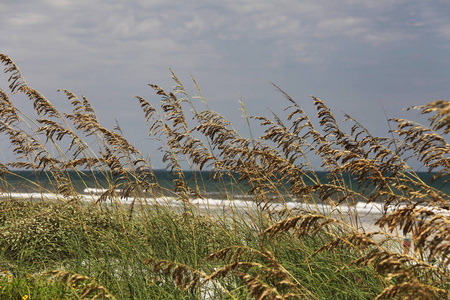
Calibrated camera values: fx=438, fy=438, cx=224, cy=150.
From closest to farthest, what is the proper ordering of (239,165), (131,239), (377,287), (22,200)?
(377,287) < (239,165) < (131,239) < (22,200)

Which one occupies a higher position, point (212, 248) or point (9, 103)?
point (9, 103)

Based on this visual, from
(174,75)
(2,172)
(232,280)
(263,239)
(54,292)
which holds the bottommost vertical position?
(54,292)

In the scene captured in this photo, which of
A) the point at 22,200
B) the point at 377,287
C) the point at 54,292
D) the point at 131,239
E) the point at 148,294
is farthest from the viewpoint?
the point at 22,200

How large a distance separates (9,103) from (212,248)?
386 centimetres

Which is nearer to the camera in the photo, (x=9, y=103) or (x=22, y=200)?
(x=9, y=103)

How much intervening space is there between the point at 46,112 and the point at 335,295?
180 inches

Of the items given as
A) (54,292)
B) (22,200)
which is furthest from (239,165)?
(22,200)

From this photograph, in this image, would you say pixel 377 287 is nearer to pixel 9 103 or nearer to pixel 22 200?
pixel 9 103

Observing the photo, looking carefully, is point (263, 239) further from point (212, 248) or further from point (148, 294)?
point (148, 294)

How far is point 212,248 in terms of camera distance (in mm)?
5383

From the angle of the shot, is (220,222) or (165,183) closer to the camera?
(220,222)

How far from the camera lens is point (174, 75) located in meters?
5.70

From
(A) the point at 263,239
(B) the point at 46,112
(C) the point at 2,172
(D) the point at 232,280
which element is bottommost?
(D) the point at 232,280

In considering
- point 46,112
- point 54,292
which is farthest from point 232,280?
point 46,112
